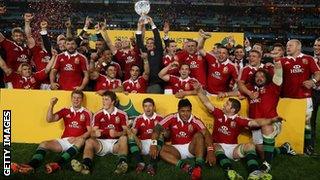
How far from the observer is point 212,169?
5688 mm

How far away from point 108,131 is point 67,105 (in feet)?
3.41

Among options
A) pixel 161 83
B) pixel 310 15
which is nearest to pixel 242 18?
pixel 310 15

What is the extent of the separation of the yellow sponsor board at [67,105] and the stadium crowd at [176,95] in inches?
6.3

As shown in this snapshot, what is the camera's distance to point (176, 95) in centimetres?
657

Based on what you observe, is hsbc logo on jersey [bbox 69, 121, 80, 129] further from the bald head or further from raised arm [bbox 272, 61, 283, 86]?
the bald head

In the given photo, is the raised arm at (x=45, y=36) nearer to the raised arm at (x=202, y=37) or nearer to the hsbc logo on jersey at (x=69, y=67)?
the hsbc logo on jersey at (x=69, y=67)

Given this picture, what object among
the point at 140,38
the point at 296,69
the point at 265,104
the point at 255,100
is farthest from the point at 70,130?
the point at 296,69

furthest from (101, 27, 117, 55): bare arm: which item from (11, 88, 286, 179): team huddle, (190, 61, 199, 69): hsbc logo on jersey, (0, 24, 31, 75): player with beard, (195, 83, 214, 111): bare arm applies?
(195, 83, 214, 111): bare arm

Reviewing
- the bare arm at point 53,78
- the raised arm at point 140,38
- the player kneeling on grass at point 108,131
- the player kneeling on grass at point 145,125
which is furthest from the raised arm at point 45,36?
→ the player kneeling on grass at point 145,125

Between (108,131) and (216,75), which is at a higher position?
(216,75)

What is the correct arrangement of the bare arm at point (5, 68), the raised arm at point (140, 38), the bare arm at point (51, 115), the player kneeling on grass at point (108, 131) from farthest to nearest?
1. the raised arm at point (140, 38)
2. the bare arm at point (5, 68)
3. the bare arm at point (51, 115)
4. the player kneeling on grass at point (108, 131)

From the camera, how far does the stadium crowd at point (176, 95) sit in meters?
5.75

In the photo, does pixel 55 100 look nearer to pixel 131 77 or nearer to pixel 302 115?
pixel 131 77

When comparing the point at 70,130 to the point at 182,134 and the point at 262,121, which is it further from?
the point at 262,121
